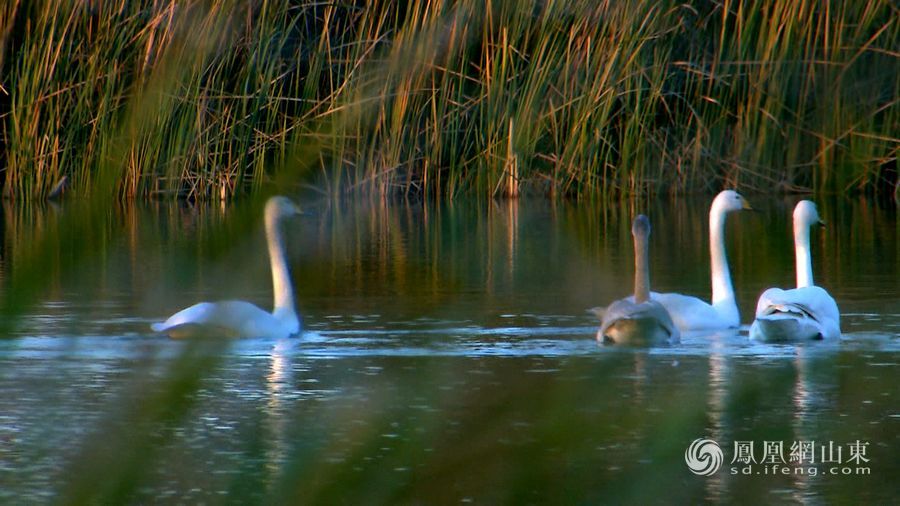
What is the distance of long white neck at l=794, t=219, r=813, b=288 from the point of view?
26.3 feet

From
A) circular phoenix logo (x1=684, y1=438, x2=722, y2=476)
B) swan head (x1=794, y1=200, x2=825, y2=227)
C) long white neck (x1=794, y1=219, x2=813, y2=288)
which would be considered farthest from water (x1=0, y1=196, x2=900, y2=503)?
swan head (x1=794, y1=200, x2=825, y2=227)

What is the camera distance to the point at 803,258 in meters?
8.12

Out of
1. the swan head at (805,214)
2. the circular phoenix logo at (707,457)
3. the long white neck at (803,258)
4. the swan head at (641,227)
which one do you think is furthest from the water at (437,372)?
the swan head at (641,227)

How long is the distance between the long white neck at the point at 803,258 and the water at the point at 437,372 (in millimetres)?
225

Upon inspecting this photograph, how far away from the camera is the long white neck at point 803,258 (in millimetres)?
8011

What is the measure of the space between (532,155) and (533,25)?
1.28 m

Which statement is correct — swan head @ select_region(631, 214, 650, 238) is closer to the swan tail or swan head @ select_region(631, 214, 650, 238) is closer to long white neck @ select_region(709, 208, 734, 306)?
long white neck @ select_region(709, 208, 734, 306)

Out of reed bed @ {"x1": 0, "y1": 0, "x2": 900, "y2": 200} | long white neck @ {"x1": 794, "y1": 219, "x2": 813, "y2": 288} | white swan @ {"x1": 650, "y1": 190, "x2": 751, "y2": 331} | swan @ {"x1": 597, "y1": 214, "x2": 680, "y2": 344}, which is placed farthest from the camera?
reed bed @ {"x1": 0, "y1": 0, "x2": 900, "y2": 200}

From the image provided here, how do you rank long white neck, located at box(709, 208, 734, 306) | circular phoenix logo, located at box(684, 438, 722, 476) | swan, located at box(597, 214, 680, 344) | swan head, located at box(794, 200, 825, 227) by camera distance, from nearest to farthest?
circular phoenix logo, located at box(684, 438, 722, 476) → swan, located at box(597, 214, 680, 344) → long white neck, located at box(709, 208, 734, 306) → swan head, located at box(794, 200, 825, 227)

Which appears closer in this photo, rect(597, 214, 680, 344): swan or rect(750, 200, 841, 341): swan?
rect(597, 214, 680, 344): swan

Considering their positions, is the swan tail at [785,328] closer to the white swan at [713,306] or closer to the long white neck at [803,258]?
the white swan at [713,306]

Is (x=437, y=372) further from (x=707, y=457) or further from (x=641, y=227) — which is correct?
(x=641, y=227)

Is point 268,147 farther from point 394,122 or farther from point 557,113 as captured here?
point 557,113

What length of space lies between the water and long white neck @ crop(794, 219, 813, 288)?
0.23 metres
